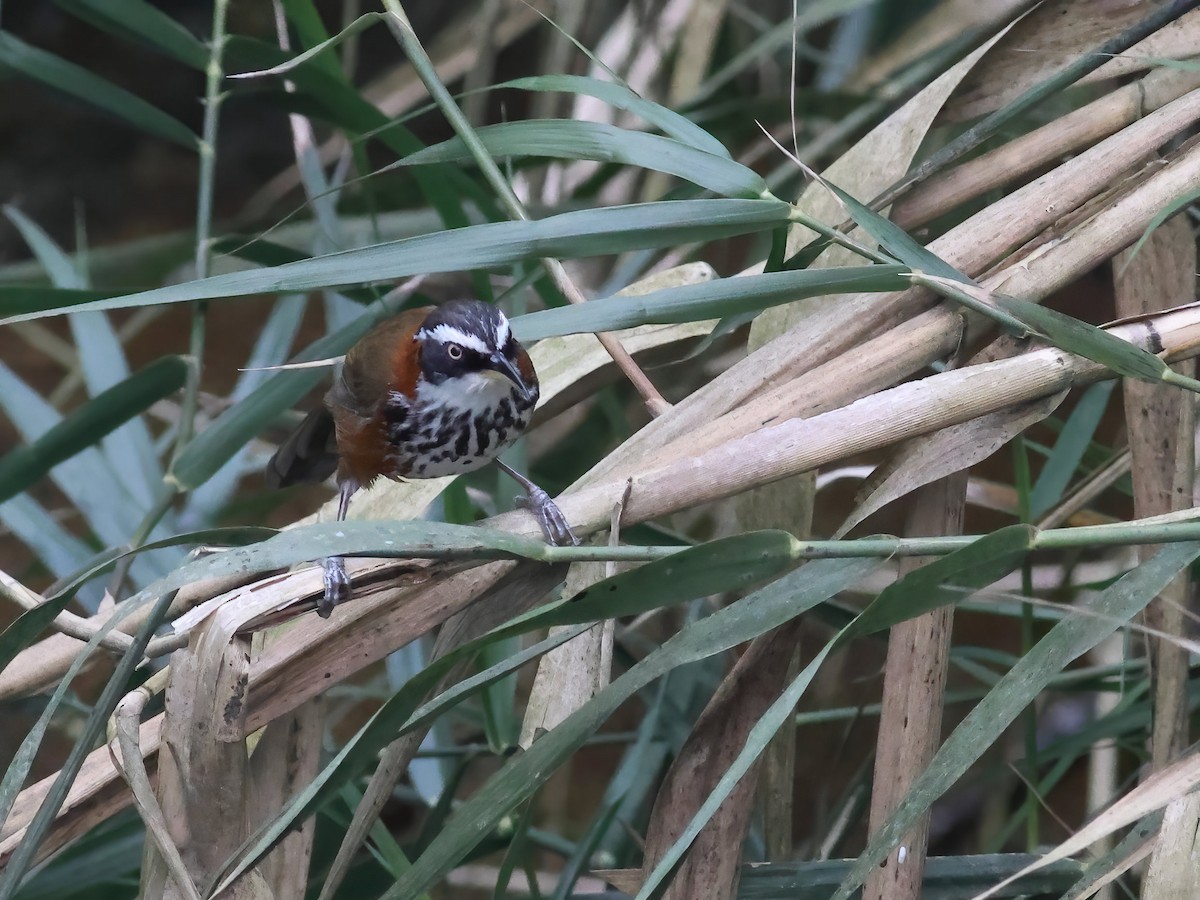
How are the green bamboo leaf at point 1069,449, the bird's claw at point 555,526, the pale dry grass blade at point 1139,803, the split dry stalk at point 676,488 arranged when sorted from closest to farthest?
the pale dry grass blade at point 1139,803 → the split dry stalk at point 676,488 → the bird's claw at point 555,526 → the green bamboo leaf at point 1069,449

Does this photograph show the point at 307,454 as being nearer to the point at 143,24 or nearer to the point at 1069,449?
the point at 143,24

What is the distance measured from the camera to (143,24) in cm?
212

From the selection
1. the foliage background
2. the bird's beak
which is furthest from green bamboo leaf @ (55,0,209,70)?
the bird's beak

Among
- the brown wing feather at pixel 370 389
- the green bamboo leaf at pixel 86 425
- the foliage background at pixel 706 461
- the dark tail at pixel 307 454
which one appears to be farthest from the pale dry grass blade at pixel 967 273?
the dark tail at pixel 307 454

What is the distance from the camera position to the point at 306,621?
1.50m

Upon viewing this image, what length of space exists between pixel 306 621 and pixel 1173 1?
1.53 metres

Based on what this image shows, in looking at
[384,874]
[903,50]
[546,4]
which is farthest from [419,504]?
[546,4]

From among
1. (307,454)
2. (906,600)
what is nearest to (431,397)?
(307,454)

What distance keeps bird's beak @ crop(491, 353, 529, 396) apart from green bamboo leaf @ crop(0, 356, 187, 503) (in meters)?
0.57

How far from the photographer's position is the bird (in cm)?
218

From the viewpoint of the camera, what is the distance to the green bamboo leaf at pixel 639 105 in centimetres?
158

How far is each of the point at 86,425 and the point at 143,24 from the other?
729mm

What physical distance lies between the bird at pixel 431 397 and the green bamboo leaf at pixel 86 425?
1.27 ft

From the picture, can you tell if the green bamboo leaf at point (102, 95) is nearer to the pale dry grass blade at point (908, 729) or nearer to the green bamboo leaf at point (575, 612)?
the green bamboo leaf at point (575, 612)
